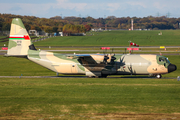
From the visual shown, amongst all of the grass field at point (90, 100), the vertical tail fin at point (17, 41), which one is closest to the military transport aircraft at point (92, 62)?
the vertical tail fin at point (17, 41)

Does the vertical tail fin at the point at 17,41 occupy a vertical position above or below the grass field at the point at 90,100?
above

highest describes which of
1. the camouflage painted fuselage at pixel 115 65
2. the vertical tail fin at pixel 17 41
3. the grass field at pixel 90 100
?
the vertical tail fin at pixel 17 41

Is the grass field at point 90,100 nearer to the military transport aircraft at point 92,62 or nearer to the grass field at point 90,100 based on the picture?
the grass field at point 90,100

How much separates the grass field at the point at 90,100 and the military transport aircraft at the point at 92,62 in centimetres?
349

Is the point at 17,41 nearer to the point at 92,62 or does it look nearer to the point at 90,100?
the point at 92,62

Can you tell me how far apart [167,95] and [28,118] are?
46.7 feet

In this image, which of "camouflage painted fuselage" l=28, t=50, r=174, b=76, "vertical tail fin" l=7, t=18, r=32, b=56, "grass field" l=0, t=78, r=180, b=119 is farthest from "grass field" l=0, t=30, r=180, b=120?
"vertical tail fin" l=7, t=18, r=32, b=56

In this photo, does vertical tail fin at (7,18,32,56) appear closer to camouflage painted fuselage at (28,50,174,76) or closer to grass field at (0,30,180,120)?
camouflage painted fuselage at (28,50,174,76)

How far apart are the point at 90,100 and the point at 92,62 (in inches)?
449

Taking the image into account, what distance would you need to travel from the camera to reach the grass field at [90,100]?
17578 mm

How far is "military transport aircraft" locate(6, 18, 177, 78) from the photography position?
105 feet

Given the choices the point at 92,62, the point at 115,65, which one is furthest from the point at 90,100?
the point at 115,65

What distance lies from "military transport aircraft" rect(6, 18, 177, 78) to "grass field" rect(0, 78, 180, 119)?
3489mm

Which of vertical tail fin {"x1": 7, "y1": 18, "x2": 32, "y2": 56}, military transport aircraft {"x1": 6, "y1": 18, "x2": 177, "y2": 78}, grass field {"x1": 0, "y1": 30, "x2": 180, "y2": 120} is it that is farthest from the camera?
vertical tail fin {"x1": 7, "y1": 18, "x2": 32, "y2": 56}
